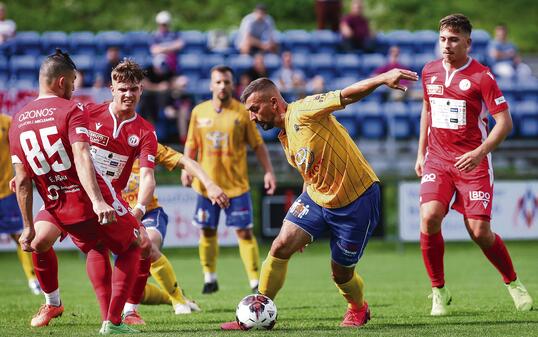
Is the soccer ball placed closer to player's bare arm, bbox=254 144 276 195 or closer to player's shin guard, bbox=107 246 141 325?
player's shin guard, bbox=107 246 141 325

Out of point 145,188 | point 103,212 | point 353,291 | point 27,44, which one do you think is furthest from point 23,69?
point 103,212

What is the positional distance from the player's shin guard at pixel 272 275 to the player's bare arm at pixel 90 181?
1.45 meters

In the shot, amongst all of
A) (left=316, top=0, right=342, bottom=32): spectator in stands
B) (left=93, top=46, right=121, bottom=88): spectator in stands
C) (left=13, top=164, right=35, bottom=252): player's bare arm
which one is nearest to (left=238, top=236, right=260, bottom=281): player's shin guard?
(left=13, top=164, right=35, bottom=252): player's bare arm

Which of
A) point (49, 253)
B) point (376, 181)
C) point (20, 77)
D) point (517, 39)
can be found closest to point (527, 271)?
point (376, 181)

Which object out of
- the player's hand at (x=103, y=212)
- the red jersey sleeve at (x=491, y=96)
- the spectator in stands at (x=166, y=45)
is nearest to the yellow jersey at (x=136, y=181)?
the player's hand at (x=103, y=212)

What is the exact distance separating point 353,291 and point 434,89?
2.08 metres

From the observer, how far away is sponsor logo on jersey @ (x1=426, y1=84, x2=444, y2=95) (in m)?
8.79

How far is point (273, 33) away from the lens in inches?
879

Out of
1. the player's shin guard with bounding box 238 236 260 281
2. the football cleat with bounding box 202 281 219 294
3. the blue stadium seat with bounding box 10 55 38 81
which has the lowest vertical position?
the football cleat with bounding box 202 281 219 294

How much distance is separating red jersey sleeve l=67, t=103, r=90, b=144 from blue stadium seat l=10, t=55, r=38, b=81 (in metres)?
14.4

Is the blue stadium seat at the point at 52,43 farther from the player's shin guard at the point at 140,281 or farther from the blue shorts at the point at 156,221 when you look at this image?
the player's shin guard at the point at 140,281

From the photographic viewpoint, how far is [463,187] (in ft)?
28.7

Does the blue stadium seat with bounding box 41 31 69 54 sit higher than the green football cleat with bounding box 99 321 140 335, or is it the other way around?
the blue stadium seat with bounding box 41 31 69 54

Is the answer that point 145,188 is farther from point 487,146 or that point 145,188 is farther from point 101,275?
point 487,146
